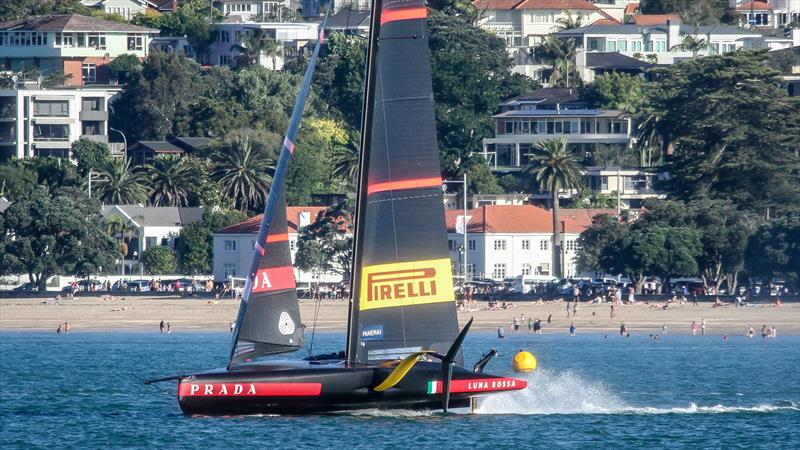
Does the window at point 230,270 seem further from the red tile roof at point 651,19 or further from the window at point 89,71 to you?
the red tile roof at point 651,19

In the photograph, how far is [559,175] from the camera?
10812 cm

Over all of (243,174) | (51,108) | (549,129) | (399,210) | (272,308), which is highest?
(51,108)

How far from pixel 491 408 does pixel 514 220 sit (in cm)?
6851

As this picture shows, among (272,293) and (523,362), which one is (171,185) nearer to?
(523,362)

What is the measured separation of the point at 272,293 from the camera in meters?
34.8

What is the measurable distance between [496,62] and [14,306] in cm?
7226

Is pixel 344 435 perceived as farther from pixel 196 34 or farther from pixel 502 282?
pixel 196 34

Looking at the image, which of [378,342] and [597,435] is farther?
[597,435]

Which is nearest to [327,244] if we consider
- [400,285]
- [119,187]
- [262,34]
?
[119,187]

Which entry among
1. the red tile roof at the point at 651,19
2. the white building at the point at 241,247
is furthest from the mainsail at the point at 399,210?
the red tile roof at the point at 651,19

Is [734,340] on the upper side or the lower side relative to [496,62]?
lower

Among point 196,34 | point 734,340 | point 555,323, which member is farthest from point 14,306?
point 196,34

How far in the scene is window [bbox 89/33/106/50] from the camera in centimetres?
15788

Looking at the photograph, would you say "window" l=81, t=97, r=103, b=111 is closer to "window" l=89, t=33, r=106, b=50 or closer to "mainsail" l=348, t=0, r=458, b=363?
"window" l=89, t=33, r=106, b=50
